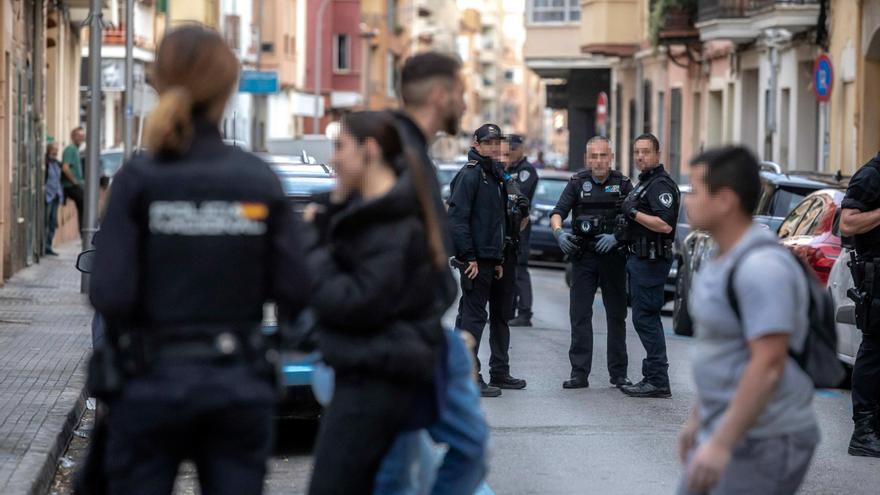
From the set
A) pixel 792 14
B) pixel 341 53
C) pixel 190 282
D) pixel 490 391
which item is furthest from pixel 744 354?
pixel 341 53

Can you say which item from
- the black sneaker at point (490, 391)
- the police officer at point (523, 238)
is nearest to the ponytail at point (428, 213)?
the black sneaker at point (490, 391)

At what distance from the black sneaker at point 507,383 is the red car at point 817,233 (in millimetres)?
2237

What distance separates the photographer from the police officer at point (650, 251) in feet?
40.6

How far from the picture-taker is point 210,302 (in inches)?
189

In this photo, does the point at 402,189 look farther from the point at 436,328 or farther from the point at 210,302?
the point at 210,302

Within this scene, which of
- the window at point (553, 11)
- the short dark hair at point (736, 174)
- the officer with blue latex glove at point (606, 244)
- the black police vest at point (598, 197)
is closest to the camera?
the short dark hair at point (736, 174)

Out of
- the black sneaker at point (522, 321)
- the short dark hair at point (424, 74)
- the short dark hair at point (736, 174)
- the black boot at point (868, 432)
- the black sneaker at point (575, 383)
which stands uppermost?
the short dark hair at point (424, 74)

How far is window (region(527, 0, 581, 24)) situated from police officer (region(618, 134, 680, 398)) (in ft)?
138

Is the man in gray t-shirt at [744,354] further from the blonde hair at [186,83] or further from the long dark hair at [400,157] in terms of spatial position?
the blonde hair at [186,83]

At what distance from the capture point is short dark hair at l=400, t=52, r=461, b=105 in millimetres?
5953

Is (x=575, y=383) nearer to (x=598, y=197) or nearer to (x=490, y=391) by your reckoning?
(x=490, y=391)

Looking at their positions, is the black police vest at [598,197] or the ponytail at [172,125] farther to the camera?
the black police vest at [598,197]

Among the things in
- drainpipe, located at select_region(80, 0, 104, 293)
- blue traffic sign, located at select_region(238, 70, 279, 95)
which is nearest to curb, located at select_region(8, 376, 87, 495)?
drainpipe, located at select_region(80, 0, 104, 293)

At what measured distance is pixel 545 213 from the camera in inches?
1115
